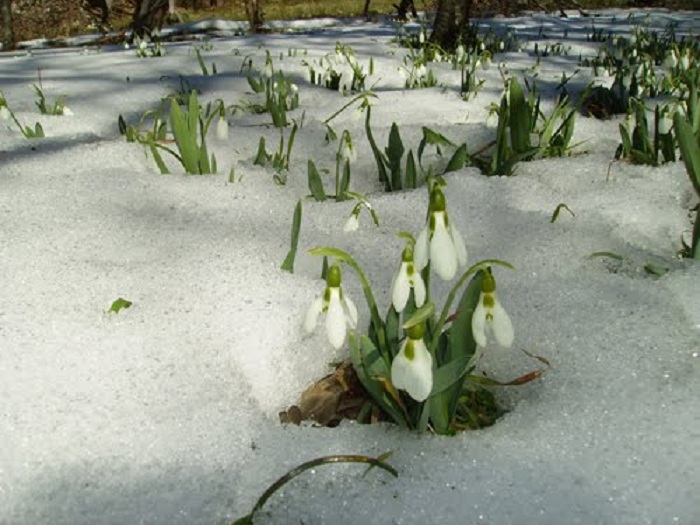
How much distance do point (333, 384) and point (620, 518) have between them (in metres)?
0.49

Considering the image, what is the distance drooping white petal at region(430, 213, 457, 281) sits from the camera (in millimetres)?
950

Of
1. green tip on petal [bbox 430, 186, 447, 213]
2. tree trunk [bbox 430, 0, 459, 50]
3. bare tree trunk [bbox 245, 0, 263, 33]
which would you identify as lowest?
green tip on petal [bbox 430, 186, 447, 213]

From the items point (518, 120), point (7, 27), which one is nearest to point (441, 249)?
point (518, 120)

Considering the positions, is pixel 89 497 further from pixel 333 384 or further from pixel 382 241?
pixel 382 241

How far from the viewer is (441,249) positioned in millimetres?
956

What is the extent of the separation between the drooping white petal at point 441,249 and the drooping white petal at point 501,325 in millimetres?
83

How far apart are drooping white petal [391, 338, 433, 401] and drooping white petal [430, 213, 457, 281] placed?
0.13 metres

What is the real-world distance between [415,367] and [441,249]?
188mm

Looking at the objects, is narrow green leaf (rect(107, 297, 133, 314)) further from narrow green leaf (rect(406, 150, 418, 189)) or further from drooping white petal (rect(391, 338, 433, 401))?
narrow green leaf (rect(406, 150, 418, 189))

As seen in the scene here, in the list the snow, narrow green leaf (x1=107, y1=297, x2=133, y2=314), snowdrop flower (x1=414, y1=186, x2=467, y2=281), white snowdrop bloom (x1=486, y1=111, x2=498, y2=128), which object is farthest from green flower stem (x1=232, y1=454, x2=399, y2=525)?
white snowdrop bloom (x1=486, y1=111, x2=498, y2=128)

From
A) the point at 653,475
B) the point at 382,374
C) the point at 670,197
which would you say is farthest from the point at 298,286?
the point at 670,197

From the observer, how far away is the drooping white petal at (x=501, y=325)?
92 cm

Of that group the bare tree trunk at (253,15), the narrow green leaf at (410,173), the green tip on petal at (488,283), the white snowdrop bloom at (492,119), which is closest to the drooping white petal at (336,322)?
the green tip on petal at (488,283)

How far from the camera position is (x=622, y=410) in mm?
992
